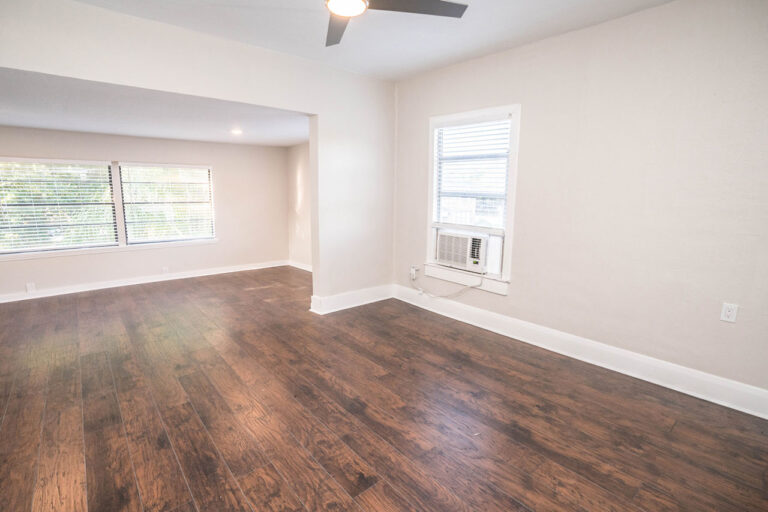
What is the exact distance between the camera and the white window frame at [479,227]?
3.30 m

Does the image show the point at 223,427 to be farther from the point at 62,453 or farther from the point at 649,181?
the point at 649,181

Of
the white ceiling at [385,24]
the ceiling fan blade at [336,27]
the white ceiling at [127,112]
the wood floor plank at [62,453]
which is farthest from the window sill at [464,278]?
the wood floor plank at [62,453]

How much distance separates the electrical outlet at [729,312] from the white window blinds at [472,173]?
5.58 ft

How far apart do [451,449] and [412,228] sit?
112 inches

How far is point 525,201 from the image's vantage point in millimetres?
3281

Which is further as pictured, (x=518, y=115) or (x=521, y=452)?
(x=518, y=115)

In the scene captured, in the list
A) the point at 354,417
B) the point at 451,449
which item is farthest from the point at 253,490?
the point at 451,449

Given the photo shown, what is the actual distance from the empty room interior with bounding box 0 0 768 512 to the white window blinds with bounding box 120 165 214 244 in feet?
3.76

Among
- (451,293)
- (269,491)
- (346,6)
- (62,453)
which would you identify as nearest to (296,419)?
(269,491)

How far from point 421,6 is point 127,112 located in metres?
3.33

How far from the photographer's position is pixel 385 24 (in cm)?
273

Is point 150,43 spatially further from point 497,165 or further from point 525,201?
point 525,201

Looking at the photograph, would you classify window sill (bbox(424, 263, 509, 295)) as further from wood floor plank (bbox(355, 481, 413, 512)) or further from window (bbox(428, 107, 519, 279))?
wood floor plank (bbox(355, 481, 413, 512))

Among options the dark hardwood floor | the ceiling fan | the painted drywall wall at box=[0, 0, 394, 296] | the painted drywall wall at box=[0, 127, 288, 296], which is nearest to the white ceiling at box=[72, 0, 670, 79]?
the painted drywall wall at box=[0, 0, 394, 296]
